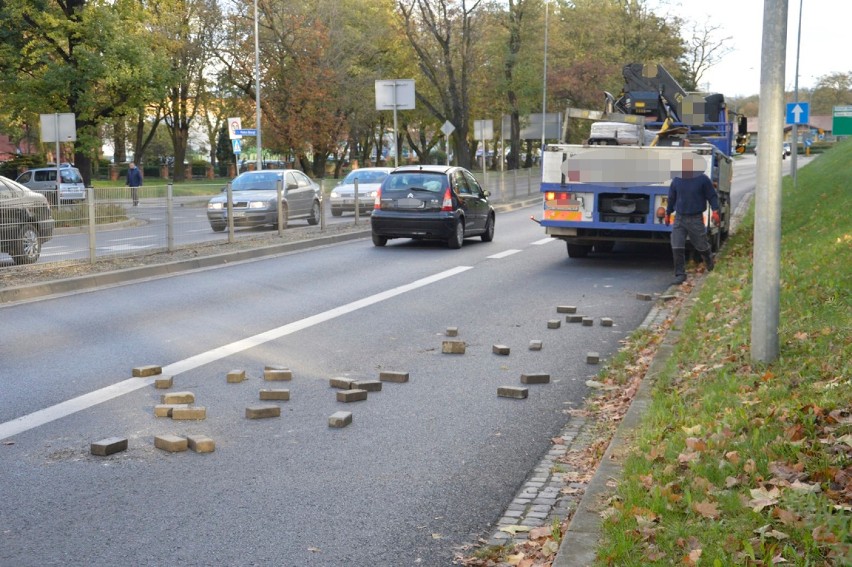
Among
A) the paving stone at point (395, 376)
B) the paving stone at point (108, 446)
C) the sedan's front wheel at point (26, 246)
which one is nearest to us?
the paving stone at point (108, 446)

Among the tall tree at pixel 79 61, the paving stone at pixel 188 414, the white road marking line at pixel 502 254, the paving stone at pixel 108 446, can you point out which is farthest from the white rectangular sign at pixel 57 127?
the paving stone at pixel 108 446

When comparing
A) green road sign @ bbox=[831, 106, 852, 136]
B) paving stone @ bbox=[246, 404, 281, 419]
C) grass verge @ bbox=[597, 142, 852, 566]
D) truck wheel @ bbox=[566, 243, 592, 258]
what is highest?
green road sign @ bbox=[831, 106, 852, 136]

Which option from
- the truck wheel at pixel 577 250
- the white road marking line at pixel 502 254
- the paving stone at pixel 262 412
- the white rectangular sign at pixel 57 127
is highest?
the white rectangular sign at pixel 57 127

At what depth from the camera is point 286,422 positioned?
23.4 feet

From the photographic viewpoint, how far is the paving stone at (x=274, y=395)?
7.70 m

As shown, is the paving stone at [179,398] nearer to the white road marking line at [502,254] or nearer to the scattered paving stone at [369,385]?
the scattered paving stone at [369,385]

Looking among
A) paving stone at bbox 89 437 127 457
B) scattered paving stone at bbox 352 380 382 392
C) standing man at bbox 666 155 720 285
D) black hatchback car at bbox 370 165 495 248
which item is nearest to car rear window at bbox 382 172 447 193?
black hatchback car at bbox 370 165 495 248

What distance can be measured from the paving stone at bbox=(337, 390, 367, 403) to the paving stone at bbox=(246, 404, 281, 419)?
572 mm

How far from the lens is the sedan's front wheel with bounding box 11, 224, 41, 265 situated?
51.0 ft

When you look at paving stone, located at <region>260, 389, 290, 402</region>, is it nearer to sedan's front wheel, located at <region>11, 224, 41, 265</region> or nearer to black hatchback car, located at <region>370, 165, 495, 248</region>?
sedan's front wheel, located at <region>11, 224, 41, 265</region>

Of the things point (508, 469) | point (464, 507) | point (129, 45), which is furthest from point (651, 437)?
point (129, 45)

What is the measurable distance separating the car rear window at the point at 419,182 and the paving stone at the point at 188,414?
1432cm

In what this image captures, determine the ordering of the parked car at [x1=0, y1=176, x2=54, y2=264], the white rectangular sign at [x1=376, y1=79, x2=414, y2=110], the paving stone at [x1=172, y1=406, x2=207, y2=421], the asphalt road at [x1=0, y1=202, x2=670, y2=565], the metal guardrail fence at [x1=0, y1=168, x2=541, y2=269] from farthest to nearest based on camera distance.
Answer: the white rectangular sign at [x1=376, y1=79, x2=414, y2=110] < the metal guardrail fence at [x1=0, y1=168, x2=541, y2=269] < the parked car at [x1=0, y1=176, x2=54, y2=264] < the paving stone at [x1=172, y1=406, x2=207, y2=421] < the asphalt road at [x1=0, y1=202, x2=670, y2=565]

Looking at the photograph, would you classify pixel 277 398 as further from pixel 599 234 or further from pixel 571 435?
pixel 599 234
